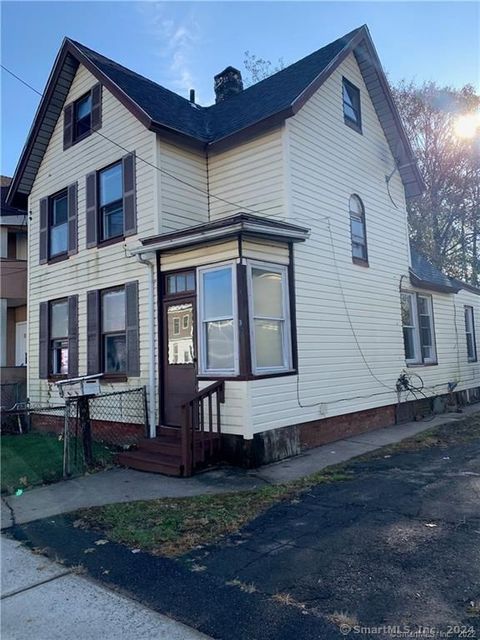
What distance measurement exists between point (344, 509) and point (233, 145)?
7.34 meters

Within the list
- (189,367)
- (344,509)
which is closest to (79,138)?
(189,367)

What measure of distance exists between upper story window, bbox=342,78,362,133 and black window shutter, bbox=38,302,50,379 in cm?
873

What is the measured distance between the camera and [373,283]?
1124 centimetres

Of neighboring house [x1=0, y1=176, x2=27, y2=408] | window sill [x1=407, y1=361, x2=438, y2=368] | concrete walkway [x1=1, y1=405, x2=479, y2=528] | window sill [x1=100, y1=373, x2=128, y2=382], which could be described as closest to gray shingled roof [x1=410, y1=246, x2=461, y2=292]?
window sill [x1=407, y1=361, x2=438, y2=368]

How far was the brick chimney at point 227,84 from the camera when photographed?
14.1 metres

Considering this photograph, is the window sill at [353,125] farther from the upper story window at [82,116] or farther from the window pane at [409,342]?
the upper story window at [82,116]

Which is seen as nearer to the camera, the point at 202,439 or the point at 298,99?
the point at 202,439

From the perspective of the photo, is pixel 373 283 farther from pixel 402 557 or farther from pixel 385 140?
pixel 402 557

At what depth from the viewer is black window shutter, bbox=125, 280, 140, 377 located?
9383mm

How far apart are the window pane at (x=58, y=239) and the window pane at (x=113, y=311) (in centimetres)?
240

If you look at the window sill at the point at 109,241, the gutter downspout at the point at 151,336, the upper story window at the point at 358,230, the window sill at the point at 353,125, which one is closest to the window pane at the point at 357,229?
the upper story window at the point at 358,230

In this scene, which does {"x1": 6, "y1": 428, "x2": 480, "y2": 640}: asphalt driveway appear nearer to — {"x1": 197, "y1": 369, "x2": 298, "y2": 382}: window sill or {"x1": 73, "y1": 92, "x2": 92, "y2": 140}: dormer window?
{"x1": 197, "y1": 369, "x2": 298, "y2": 382}: window sill

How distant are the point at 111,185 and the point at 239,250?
15.1 ft

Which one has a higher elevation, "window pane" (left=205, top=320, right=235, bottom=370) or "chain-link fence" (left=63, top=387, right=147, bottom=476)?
"window pane" (left=205, top=320, right=235, bottom=370)
